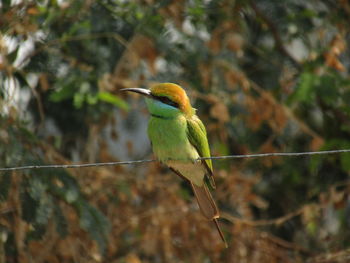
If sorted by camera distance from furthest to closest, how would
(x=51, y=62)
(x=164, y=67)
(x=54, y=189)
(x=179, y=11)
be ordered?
(x=164, y=67)
(x=179, y=11)
(x=51, y=62)
(x=54, y=189)

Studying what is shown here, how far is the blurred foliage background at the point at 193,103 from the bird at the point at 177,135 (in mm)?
540

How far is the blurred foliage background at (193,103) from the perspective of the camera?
3.94m

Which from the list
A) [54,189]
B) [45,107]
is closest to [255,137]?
[45,107]

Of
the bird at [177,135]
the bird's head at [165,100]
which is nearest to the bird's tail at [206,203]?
the bird at [177,135]

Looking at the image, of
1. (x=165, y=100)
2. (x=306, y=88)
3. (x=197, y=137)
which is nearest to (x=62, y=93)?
(x=165, y=100)

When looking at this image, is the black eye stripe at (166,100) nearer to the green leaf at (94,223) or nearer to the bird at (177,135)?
the bird at (177,135)

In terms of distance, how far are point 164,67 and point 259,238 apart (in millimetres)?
1355

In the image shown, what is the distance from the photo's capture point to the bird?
11.3 ft

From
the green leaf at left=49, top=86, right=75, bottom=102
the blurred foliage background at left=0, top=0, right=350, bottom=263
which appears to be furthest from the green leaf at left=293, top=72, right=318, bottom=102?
the green leaf at left=49, top=86, right=75, bottom=102

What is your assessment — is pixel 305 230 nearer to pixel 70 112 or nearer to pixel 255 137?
pixel 255 137

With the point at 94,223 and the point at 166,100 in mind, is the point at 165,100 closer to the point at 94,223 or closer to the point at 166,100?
the point at 166,100

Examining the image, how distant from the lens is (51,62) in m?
4.21

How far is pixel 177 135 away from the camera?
345 centimetres

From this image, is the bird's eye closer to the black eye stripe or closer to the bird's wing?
the black eye stripe
